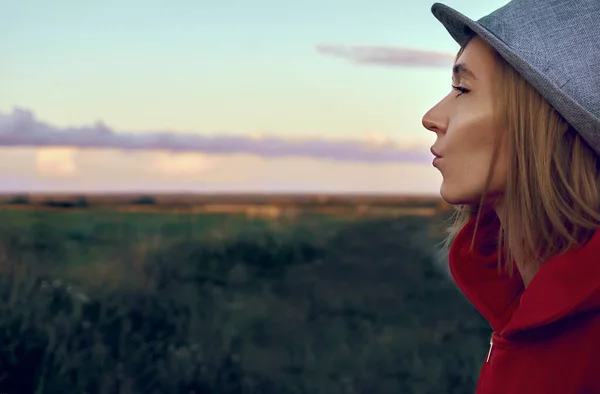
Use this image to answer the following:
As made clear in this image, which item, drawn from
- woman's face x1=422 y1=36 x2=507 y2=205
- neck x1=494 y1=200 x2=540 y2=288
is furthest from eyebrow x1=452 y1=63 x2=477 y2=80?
neck x1=494 y1=200 x2=540 y2=288

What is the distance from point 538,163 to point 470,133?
151 mm

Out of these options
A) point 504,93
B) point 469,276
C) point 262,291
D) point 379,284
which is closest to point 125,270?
point 262,291

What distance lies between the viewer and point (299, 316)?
4586 millimetres

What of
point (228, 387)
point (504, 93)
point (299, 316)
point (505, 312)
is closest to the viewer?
point (504, 93)

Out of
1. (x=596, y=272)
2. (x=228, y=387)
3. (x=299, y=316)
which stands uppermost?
(x=596, y=272)

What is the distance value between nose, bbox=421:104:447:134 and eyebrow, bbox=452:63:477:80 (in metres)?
0.08

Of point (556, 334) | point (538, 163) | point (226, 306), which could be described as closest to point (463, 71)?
point (538, 163)

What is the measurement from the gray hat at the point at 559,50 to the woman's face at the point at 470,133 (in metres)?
0.07

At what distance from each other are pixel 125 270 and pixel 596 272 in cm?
366

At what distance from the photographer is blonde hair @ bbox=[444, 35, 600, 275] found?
1465 mm

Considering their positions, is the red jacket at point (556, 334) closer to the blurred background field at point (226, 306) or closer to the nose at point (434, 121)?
the nose at point (434, 121)

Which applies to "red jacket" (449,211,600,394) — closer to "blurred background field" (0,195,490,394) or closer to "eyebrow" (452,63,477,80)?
"eyebrow" (452,63,477,80)

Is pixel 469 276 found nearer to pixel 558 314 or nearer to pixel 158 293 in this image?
pixel 558 314

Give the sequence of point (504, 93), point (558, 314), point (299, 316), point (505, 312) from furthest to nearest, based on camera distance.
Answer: point (299, 316) → point (505, 312) → point (504, 93) → point (558, 314)
